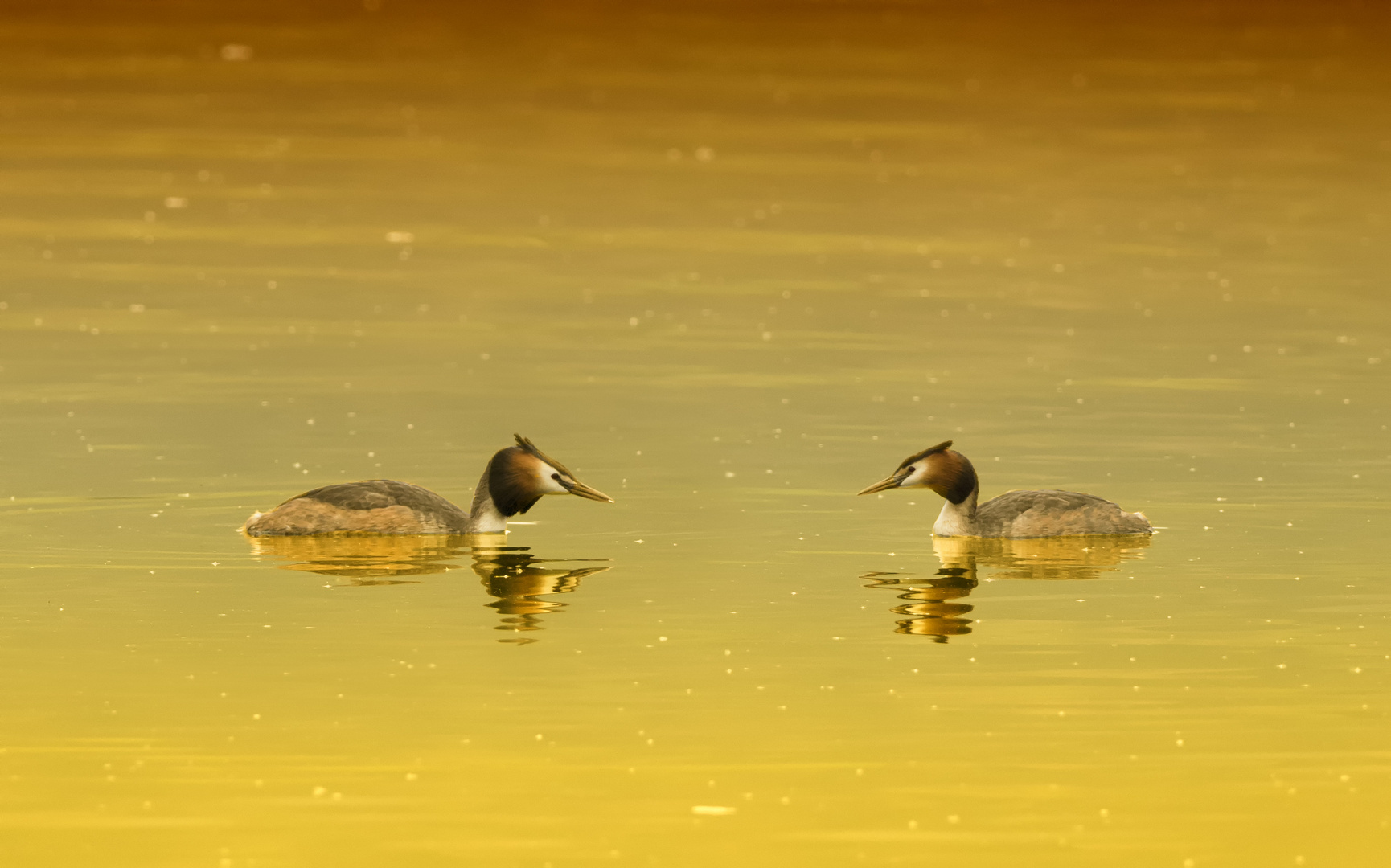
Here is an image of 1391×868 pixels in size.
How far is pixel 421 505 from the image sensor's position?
46.4ft

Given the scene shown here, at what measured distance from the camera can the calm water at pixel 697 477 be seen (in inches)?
362

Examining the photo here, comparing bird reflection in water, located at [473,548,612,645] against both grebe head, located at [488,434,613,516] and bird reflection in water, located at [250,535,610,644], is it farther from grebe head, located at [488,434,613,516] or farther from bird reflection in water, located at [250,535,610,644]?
grebe head, located at [488,434,613,516]

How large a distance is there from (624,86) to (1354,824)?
1215 inches

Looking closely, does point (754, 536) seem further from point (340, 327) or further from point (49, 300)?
point (49, 300)

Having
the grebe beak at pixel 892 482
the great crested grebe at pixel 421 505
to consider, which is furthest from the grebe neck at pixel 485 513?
the grebe beak at pixel 892 482

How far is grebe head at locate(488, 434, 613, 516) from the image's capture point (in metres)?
14.4

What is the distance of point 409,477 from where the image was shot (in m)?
16.0


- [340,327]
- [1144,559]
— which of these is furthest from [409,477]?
[340,327]

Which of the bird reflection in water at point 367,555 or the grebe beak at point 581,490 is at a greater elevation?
the grebe beak at point 581,490

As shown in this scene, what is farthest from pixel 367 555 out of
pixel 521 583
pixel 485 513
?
pixel 521 583

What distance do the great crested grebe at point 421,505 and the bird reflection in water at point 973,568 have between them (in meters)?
2.06

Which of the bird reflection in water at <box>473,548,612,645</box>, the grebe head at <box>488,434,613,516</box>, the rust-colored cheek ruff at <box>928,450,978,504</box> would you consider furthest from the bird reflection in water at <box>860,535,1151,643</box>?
the grebe head at <box>488,434,613,516</box>

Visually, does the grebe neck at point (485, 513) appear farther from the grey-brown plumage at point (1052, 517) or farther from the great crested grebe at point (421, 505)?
the grey-brown plumage at point (1052, 517)

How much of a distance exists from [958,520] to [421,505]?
2911mm
